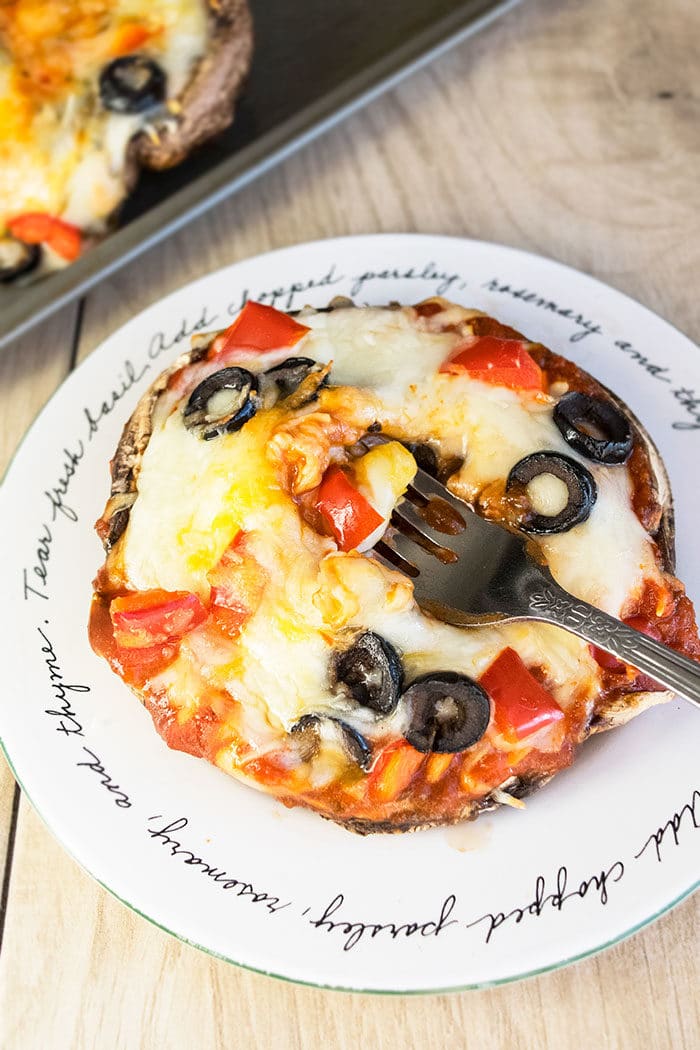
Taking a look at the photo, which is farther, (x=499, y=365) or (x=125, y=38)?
(x=125, y=38)

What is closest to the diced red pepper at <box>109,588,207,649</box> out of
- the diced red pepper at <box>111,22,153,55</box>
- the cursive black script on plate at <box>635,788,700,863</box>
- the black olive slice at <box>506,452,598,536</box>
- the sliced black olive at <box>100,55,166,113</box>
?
the black olive slice at <box>506,452,598,536</box>

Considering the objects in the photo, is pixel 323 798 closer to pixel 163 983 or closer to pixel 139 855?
pixel 139 855

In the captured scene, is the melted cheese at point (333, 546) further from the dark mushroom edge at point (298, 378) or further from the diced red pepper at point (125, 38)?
the diced red pepper at point (125, 38)

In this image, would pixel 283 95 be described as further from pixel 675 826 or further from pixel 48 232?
pixel 675 826

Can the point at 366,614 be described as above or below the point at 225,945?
above

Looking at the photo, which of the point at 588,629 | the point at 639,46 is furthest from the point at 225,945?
the point at 639,46

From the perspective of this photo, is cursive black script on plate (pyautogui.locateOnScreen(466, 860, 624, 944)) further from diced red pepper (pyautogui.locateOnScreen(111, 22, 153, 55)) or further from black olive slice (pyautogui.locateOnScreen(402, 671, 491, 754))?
diced red pepper (pyautogui.locateOnScreen(111, 22, 153, 55))

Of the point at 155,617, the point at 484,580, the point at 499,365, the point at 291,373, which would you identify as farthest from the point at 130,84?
the point at 484,580
